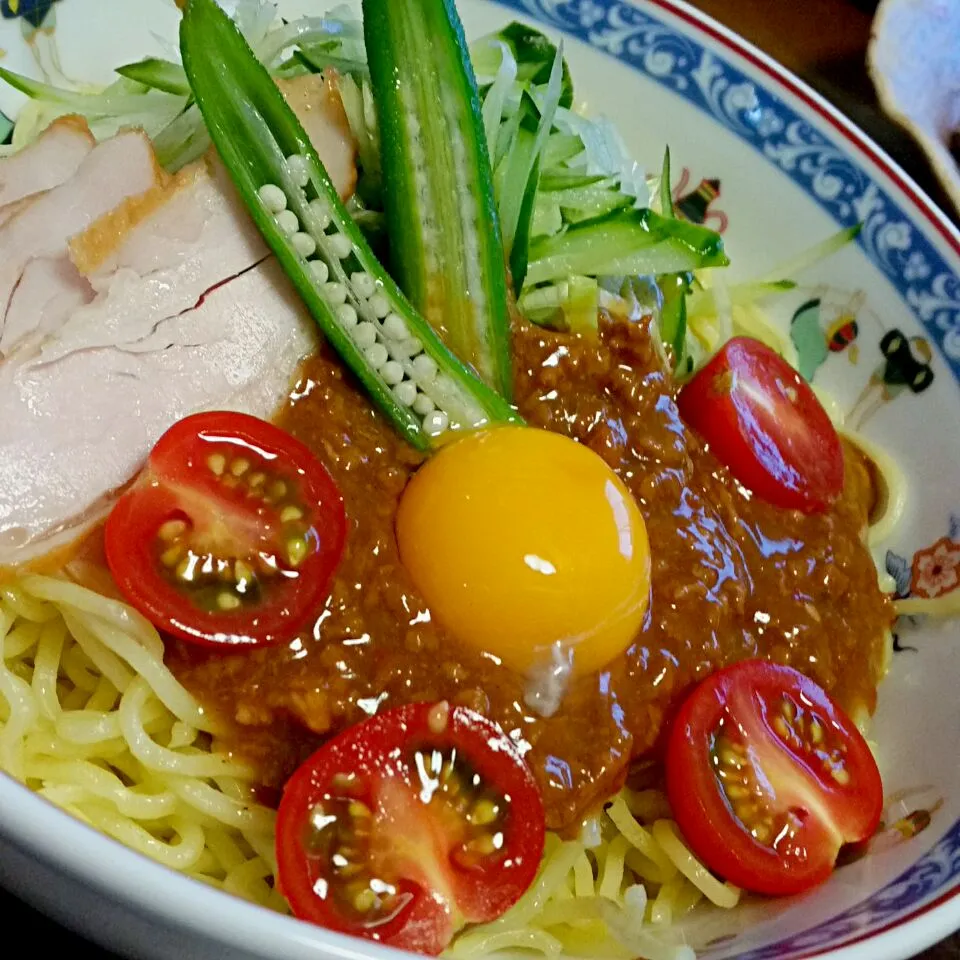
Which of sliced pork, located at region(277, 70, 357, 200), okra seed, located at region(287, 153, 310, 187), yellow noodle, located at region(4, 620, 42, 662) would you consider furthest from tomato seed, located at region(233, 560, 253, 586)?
sliced pork, located at region(277, 70, 357, 200)

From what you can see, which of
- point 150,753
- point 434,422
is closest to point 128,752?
point 150,753

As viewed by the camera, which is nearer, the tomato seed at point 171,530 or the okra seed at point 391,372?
the tomato seed at point 171,530

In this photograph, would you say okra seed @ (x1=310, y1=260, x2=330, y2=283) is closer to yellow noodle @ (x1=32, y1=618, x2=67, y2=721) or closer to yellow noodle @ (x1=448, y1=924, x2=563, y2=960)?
yellow noodle @ (x1=32, y1=618, x2=67, y2=721)

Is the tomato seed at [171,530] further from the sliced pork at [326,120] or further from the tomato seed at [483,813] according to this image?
the sliced pork at [326,120]

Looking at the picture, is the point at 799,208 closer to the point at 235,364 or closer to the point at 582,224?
the point at 582,224

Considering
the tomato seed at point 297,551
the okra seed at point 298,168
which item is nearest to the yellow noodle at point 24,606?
the tomato seed at point 297,551

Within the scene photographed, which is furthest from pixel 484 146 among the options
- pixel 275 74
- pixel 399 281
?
pixel 275 74

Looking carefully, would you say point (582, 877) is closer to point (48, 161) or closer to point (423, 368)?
point (423, 368)
